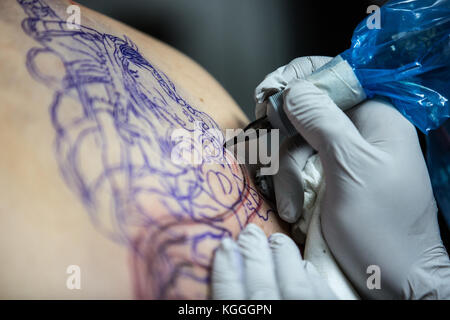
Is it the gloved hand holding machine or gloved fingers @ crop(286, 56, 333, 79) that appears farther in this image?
gloved fingers @ crop(286, 56, 333, 79)

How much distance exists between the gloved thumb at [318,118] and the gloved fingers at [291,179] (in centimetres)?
9

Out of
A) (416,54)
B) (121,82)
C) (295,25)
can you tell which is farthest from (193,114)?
(295,25)

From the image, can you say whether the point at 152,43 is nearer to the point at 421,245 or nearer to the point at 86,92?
the point at 86,92

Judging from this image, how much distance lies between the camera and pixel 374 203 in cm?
67

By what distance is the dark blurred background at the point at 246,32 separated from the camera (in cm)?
152

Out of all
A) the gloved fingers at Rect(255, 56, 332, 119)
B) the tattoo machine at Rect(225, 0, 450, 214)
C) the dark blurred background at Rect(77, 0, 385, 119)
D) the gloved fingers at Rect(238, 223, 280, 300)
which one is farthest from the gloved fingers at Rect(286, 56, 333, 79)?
the dark blurred background at Rect(77, 0, 385, 119)

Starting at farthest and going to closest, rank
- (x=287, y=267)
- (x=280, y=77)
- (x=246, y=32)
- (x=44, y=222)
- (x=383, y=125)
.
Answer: (x=246, y=32) → (x=280, y=77) → (x=383, y=125) → (x=287, y=267) → (x=44, y=222)

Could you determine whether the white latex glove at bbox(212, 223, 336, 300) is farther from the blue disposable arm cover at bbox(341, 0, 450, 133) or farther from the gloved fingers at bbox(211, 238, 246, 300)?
the blue disposable arm cover at bbox(341, 0, 450, 133)

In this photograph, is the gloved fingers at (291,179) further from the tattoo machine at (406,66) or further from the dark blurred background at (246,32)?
the dark blurred background at (246,32)

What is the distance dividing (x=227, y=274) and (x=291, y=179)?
255mm

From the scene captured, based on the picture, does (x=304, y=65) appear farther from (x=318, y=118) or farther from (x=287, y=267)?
(x=287, y=267)

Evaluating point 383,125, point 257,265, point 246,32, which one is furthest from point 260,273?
point 246,32

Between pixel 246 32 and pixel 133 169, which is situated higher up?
pixel 246 32

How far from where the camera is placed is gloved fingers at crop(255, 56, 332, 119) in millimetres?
816
